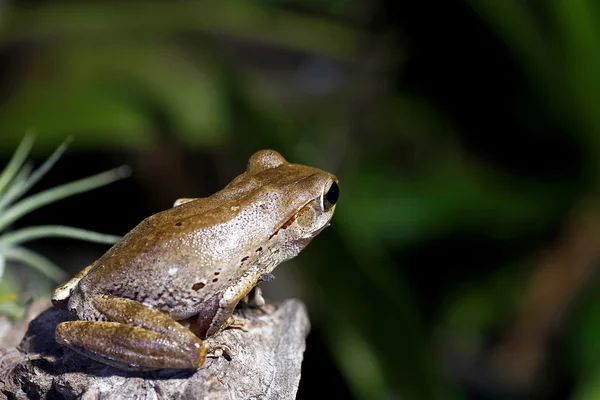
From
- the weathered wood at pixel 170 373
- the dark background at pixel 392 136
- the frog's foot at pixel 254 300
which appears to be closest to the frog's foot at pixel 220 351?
the weathered wood at pixel 170 373

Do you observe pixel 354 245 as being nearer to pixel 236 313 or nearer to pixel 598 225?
pixel 236 313

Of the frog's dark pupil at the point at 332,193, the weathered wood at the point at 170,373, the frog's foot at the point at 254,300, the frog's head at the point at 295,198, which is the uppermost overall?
the frog's dark pupil at the point at 332,193

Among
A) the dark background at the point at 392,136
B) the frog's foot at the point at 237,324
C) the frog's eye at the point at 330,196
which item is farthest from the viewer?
the dark background at the point at 392,136

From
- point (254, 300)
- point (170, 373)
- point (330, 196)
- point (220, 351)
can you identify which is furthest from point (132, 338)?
point (330, 196)

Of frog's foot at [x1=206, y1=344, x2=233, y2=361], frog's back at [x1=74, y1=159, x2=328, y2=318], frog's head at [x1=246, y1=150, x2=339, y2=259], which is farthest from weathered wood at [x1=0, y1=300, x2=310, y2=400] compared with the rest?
frog's head at [x1=246, y1=150, x2=339, y2=259]

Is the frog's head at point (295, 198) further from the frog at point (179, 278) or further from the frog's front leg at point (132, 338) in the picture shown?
the frog's front leg at point (132, 338)

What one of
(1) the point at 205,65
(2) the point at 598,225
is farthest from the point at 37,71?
(2) the point at 598,225
